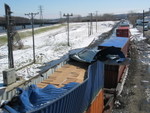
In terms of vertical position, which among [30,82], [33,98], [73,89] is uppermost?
[73,89]

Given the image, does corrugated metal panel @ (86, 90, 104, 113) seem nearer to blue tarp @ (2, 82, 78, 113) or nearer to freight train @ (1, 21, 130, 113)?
freight train @ (1, 21, 130, 113)

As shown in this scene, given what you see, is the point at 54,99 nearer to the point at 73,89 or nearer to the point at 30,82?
the point at 73,89

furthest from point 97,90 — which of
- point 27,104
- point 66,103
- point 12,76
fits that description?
point 12,76

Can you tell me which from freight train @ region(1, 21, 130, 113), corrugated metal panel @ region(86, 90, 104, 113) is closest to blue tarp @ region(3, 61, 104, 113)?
freight train @ region(1, 21, 130, 113)

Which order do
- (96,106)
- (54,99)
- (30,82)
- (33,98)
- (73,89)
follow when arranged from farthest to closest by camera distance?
(96,106), (30,82), (73,89), (33,98), (54,99)

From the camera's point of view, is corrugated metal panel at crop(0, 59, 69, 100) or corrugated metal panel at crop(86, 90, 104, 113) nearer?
corrugated metal panel at crop(0, 59, 69, 100)

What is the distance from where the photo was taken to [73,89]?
6117 mm

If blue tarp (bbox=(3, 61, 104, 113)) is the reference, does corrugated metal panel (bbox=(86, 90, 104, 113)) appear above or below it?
below

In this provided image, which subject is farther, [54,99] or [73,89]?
[73,89]

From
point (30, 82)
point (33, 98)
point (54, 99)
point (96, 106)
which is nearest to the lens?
point (54, 99)

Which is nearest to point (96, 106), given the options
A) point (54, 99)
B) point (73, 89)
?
point (73, 89)

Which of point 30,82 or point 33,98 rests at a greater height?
point 30,82

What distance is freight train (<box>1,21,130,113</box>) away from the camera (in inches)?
216

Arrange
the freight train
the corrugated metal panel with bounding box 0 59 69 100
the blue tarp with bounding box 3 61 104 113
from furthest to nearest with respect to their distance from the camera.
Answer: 1. the corrugated metal panel with bounding box 0 59 69 100
2. the freight train
3. the blue tarp with bounding box 3 61 104 113
